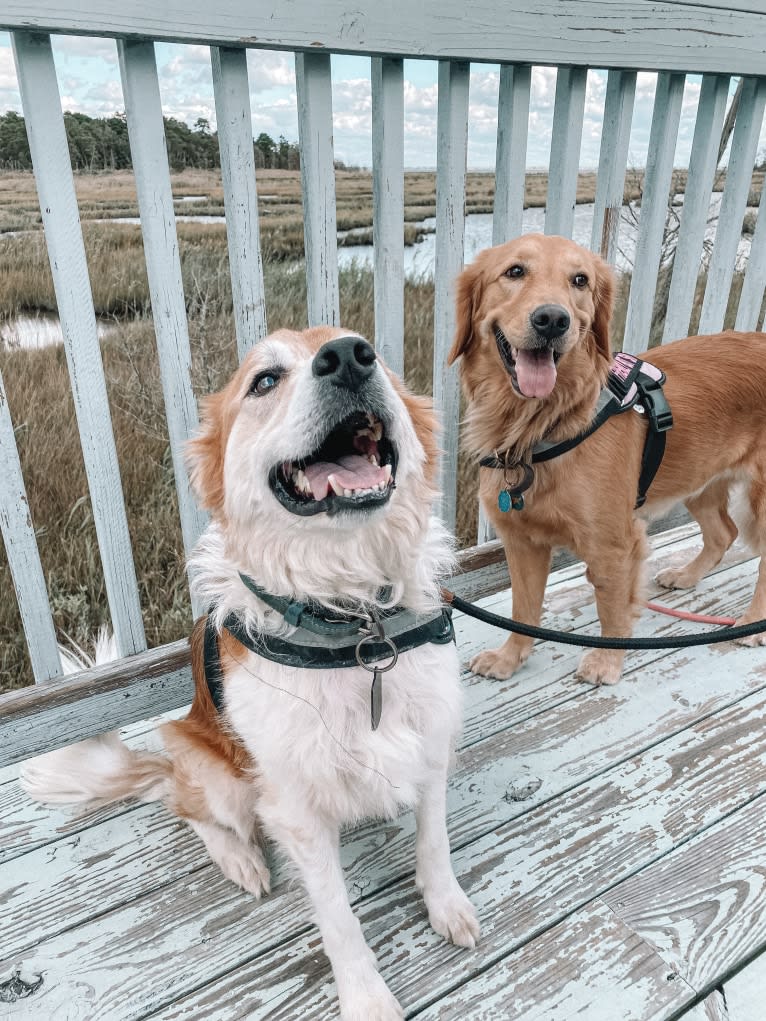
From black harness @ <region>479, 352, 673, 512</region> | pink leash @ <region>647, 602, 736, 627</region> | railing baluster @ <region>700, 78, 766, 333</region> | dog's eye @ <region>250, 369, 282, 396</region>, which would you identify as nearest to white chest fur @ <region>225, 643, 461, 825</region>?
dog's eye @ <region>250, 369, 282, 396</region>

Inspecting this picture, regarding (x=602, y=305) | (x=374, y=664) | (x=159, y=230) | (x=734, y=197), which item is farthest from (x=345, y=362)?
(x=734, y=197)

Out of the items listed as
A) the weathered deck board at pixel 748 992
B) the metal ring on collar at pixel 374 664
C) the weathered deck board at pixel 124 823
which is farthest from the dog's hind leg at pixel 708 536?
the metal ring on collar at pixel 374 664

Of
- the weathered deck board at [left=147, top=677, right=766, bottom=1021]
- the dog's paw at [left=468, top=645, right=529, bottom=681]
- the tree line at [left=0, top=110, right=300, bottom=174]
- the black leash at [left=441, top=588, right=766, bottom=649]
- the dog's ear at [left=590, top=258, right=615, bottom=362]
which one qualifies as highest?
the tree line at [left=0, top=110, right=300, bottom=174]

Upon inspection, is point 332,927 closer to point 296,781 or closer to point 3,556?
point 296,781

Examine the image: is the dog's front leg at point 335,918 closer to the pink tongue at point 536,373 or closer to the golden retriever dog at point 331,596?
the golden retriever dog at point 331,596

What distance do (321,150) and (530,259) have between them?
0.58 m

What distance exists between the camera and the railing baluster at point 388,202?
5.39ft

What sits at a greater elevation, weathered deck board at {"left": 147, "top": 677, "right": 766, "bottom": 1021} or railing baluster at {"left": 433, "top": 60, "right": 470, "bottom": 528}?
railing baluster at {"left": 433, "top": 60, "right": 470, "bottom": 528}

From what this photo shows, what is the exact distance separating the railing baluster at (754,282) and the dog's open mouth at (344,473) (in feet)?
6.78

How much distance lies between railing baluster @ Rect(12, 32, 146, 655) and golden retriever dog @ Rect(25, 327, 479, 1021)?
404mm

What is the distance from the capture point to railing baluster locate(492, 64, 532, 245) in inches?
71.4

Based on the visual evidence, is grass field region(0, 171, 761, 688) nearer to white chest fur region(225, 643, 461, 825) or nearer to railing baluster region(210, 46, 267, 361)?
railing baluster region(210, 46, 267, 361)

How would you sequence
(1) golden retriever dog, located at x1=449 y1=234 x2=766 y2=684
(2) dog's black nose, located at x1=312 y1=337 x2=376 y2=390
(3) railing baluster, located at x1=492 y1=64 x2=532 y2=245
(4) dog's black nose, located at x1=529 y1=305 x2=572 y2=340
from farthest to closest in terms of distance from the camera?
(3) railing baluster, located at x1=492 y1=64 x2=532 y2=245, (1) golden retriever dog, located at x1=449 y1=234 x2=766 y2=684, (4) dog's black nose, located at x1=529 y1=305 x2=572 y2=340, (2) dog's black nose, located at x1=312 y1=337 x2=376 y2=390

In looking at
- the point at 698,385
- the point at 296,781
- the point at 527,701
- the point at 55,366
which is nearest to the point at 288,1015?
the point at 296,781
